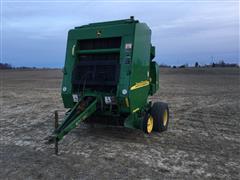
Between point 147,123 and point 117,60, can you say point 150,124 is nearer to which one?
point 147,123

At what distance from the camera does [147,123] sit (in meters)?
6.91

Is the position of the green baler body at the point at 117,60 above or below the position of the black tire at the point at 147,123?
above

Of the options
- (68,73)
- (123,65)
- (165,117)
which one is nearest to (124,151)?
(123,65)

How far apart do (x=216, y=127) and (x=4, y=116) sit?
661cm

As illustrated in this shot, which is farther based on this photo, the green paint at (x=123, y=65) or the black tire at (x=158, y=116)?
the black tire at (x=158, y=116)

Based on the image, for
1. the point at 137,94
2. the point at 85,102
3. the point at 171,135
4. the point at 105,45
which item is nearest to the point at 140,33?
the point at 105,45

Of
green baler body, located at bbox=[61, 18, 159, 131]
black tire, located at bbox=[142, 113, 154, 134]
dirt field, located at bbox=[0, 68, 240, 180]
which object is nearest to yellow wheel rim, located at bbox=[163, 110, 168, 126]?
dirt field, located at bbox=[0, 68, 240, 180]

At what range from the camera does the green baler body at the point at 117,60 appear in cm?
638

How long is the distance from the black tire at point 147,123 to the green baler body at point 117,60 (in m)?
0.20

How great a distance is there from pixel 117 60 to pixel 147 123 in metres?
1.62

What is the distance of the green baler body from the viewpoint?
251 inches

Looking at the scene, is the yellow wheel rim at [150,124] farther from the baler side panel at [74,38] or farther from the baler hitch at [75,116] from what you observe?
the baler side panel at [74,38]

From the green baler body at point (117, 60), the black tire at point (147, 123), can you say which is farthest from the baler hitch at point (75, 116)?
the black tire at point (147, 123)

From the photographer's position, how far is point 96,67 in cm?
682
